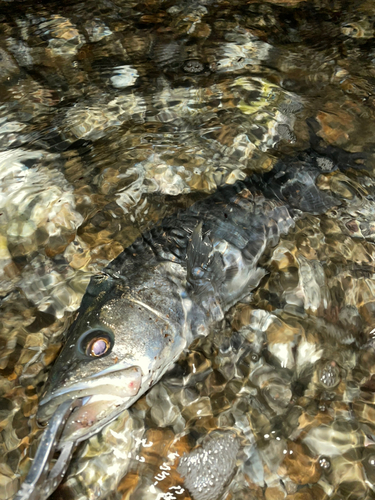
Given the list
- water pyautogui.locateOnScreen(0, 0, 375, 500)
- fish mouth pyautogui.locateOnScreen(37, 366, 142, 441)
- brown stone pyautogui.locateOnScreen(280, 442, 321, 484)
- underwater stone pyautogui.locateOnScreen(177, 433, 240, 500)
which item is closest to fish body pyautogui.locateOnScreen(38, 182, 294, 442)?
fish mouth pyautogui.locateOnScreen(37, 366, 142, 441)

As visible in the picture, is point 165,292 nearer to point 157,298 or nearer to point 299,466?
point 157,298

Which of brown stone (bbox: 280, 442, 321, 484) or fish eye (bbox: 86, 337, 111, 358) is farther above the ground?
fish eye (bbox: 86, 337, 111, 358)

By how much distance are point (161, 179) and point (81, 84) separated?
1.79 m

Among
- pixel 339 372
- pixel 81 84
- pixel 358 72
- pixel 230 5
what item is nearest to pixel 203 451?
pixel 339 372

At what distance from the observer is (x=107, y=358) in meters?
2.12

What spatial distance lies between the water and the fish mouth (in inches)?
15.1

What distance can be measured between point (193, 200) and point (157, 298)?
1143 millimetres

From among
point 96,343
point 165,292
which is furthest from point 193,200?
point 96,343

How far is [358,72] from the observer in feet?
14.6

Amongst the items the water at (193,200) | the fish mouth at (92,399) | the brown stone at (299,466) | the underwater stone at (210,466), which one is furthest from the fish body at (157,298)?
the brown stone at (299,466)

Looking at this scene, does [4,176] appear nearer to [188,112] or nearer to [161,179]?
[161,179]

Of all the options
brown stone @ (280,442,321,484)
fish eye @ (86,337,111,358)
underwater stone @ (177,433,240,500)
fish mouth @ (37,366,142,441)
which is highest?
fish eye @ (86,337,111,358)

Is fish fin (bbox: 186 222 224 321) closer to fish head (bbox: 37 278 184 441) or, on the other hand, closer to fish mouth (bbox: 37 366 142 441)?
fish head (bbox: 37 278 184 441)

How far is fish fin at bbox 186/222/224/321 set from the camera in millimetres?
2691
